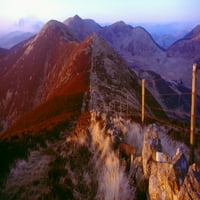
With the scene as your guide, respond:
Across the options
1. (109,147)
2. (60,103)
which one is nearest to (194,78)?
(109,147)

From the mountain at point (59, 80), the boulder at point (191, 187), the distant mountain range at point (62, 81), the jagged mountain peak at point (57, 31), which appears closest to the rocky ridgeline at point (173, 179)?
the boulder at point (191, 187)

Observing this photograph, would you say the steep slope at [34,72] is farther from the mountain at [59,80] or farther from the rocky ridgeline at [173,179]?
the rocky ridgeline at [173,179]

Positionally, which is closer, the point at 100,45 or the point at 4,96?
the point at 100,45

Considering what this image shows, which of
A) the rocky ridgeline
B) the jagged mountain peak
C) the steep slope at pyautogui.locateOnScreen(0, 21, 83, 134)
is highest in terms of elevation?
the jagged mountain peak

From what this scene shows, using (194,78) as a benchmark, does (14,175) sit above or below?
below

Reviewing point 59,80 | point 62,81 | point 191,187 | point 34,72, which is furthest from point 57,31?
point 191,187

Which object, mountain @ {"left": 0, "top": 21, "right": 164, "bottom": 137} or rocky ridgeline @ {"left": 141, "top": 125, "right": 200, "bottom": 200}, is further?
mountain @ {"left": 0, "top": 21, "right": 164, "bottom": 137}

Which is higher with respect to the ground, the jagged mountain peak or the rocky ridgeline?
the jagged mountain peak

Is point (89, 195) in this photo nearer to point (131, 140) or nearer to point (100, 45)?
point (131, 140)

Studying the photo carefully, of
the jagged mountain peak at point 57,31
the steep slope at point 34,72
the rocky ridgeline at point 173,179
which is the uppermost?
the jagged mountain peak at point 57,31

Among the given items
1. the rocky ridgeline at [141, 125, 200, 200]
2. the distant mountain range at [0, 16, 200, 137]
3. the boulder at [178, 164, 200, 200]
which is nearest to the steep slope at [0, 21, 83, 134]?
the distant mountain range at [0, 16, 200, 137]

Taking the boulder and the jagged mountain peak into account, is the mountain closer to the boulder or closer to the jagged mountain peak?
the jagged mountain peak
